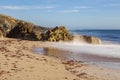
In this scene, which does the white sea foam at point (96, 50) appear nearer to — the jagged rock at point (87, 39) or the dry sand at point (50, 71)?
the jagged rock at point (87, 39)

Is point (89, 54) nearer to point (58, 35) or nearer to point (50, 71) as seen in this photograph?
point (50, 71)

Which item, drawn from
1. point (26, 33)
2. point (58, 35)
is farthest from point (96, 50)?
point (26, 33)

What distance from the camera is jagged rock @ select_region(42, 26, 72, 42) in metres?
33.8

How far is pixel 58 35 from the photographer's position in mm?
34250

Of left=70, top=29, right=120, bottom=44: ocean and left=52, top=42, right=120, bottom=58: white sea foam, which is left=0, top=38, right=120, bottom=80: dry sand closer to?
left=52, top=42, right=120, bottom=58: white sea foam

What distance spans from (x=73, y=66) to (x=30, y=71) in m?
3.00

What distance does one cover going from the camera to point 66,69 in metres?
14.3

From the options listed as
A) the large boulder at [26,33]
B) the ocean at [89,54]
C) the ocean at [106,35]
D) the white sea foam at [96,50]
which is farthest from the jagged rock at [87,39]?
the ocean at [106,35]

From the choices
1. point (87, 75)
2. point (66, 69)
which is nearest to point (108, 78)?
point (87, 75)

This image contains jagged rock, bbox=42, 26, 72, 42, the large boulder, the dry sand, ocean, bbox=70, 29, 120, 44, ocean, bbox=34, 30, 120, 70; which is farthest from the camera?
ocean, bbox=70, 29, 120, 44

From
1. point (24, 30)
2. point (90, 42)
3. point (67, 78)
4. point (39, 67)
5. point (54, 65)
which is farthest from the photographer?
point (24, 30)

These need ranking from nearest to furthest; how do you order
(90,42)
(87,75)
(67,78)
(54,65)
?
1. (67,78)
2. (87,75)
3. (54,65)
4. (90,42)

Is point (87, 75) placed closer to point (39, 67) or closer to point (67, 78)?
point (67, 78)

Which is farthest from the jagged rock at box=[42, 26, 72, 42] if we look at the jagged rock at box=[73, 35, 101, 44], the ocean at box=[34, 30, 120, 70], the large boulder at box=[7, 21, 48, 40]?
the ocean at box=[34, 30, 120, 70]
